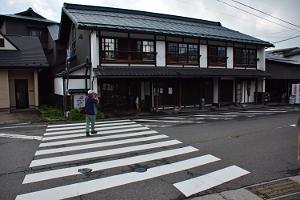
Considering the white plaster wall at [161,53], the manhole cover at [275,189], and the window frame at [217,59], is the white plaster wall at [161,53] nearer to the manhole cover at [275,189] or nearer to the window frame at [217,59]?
the window frame at [217,59]

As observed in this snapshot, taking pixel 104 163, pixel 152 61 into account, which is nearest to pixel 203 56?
pixel 152 61

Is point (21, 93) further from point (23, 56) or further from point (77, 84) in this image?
point (77, 84)

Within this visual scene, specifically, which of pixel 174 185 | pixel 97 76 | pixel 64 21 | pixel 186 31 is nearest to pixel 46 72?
pixel 64 21

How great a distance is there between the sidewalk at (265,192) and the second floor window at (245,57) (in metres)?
19.4

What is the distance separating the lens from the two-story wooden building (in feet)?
57.1

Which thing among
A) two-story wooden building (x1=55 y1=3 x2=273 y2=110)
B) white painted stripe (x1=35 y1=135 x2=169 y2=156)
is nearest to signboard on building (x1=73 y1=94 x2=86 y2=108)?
two-story wooden building (x1=55 y1=3 x2=273 y2=110)

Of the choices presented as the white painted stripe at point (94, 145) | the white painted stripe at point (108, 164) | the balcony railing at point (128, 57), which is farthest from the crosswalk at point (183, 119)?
the white painted stripe at point (108, 164)

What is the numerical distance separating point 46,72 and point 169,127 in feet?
54.8

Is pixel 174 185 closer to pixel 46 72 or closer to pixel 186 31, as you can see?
pixel 186 31

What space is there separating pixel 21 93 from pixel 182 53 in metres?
12.5

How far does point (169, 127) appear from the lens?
12.7 metres

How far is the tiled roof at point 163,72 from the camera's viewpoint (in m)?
16.7

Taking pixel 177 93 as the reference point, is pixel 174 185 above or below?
below

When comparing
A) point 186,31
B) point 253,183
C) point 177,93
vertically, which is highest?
point 186,31
